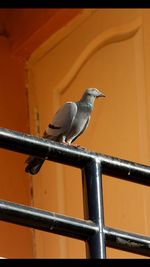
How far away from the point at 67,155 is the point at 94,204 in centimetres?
9

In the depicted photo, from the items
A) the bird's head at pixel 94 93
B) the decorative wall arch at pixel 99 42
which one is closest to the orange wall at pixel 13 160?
the decorative wall arch at pixel 99 42

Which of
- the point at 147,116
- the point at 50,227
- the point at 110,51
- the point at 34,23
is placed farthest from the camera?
the point at 34,23

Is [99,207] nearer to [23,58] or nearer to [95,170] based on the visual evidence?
[95,170]

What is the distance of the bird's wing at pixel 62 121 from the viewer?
302 cm

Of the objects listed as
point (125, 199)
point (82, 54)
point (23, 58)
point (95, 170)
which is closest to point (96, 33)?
point (82, 54)

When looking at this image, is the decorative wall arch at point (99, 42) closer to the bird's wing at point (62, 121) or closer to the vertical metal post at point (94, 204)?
the bird's wing at point (62, 121)

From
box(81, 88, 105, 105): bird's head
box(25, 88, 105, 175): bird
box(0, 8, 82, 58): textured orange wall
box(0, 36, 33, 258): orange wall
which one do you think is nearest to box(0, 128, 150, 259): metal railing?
box(25, 88, 105, 175): bird

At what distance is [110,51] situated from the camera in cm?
357

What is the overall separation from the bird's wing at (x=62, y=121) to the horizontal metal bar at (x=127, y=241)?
139cm

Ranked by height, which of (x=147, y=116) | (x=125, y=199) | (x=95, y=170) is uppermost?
(x=147, y=116)

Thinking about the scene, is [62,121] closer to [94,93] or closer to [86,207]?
[94,93]

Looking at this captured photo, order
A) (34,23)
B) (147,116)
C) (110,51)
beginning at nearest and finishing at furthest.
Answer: (147,116) → (110,51) → (34,23)

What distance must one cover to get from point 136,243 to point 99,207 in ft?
0.26

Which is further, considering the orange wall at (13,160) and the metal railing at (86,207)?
the orange wall at (13,160)
